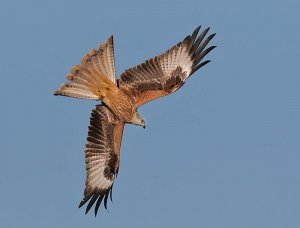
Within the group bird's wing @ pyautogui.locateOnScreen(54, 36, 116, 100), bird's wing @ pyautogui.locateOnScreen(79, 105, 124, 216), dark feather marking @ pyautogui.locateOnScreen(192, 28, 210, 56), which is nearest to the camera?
bird's wing @ pyautogui.locateOnScreen(54, 36, 116, 100)

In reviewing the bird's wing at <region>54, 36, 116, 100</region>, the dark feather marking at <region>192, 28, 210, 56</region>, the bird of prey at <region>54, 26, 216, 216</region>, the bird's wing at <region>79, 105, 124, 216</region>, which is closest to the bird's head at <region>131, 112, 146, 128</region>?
the bird of prey at <region>54, 26, 216, 216</region>

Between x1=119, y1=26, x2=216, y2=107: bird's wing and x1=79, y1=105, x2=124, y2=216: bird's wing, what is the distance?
567mm

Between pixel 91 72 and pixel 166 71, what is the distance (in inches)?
59.7

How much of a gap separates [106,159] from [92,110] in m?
0.85

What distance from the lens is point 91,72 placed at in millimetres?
8289

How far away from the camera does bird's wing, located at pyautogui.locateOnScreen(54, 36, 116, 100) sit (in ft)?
26.9

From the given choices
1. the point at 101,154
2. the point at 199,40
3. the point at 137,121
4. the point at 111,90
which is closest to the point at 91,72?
the point at 111,90

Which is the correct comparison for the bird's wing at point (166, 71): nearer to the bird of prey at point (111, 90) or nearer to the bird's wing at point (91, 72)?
the bird of prey at point (111, 90)

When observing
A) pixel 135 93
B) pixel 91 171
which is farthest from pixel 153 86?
pixel 91 171

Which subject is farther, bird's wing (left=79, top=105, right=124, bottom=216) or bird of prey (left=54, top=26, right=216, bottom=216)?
bird's wing (left=79, top=105, right=124, bottom=216)

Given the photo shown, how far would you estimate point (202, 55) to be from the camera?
→ 9180mm

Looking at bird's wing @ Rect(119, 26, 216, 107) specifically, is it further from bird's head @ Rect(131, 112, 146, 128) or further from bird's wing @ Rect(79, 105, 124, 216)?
bird's wing @ Rect(79, 105, 124, 216)

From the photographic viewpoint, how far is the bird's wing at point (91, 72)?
322 inches

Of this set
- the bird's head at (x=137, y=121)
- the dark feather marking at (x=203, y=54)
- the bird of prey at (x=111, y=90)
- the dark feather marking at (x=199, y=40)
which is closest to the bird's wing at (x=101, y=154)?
the bird of prey at (x=111, y=90)
